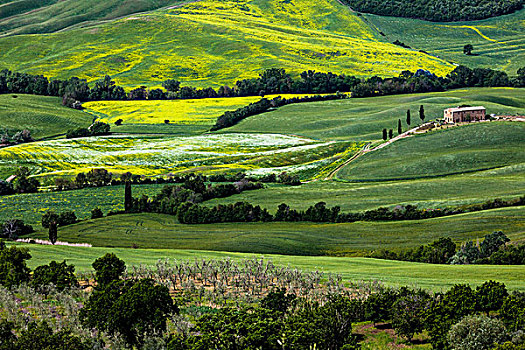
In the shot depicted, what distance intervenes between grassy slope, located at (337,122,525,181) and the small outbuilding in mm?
11063

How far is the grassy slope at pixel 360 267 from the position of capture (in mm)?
55938

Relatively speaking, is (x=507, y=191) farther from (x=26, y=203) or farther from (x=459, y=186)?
(x=26, y=203)

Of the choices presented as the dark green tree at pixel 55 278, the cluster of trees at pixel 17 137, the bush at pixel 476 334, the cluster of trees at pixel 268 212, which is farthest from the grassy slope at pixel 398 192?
the cluster of trees at pixel 17 137

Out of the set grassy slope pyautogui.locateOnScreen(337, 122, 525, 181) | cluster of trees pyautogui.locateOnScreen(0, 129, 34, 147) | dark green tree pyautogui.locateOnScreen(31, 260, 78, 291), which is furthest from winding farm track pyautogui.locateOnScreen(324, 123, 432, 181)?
cluster of trees pyautogui.locateOnScreen(0, 129, 34, 147)

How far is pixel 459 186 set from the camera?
11025cm

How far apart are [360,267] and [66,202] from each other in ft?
225

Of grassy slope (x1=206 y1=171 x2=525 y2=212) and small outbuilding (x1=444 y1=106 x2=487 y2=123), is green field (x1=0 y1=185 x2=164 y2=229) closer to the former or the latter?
grassy slope (x1=206 y1=171 x2=525 y2=212)

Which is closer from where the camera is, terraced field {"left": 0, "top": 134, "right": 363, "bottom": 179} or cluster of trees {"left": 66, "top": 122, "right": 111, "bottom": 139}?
terraced field {"left": 0, "top": 134, "right": 363, "bottom": 179}

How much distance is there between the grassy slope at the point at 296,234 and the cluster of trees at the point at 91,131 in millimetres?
90221

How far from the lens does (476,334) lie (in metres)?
36.8

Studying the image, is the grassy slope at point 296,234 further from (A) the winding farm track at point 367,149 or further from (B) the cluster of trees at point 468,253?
(A) the winding farm track at point 367,149

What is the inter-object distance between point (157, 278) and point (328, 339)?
2571 centimetres

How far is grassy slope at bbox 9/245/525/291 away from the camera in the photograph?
55938mm

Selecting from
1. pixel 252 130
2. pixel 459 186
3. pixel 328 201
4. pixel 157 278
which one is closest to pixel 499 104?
pixel 252 130
